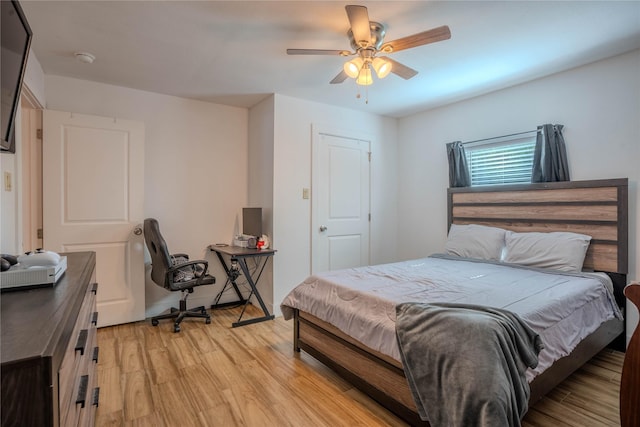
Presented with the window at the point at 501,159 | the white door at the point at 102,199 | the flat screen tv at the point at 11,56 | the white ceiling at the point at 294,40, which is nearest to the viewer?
the flat screen tv at the point at 11,56

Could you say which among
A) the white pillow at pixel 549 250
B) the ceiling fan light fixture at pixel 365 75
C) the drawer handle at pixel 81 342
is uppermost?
the ceiling fan light fixture at pixel 365 75

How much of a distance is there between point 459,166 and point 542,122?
916 mm

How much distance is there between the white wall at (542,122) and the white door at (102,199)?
3397mm

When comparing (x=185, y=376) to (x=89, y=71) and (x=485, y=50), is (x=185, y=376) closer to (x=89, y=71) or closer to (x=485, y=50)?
(x=89, y=71)

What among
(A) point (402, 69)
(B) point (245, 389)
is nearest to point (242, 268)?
(B) point (245, 389)

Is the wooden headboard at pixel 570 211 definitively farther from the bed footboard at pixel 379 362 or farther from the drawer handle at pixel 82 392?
the drawer handle at pixel 82 392

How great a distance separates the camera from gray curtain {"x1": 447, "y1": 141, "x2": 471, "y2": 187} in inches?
151

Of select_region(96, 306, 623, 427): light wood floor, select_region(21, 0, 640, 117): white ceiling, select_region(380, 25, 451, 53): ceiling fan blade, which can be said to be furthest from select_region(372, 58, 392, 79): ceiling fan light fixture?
select_region(96, 306, 623, 427): light wood floor

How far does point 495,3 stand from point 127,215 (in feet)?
11.8

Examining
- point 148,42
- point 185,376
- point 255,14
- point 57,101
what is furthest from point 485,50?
point 57,101

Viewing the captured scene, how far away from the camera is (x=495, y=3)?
6.60ft

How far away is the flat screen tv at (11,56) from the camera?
3.82 feet

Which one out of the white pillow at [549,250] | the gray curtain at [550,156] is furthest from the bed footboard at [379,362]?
the gray curtain at [550,156]

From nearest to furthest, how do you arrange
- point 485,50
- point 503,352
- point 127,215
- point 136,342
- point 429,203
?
point 503,352, point 485,50, point 136,342, point 127,215, point 429,203
